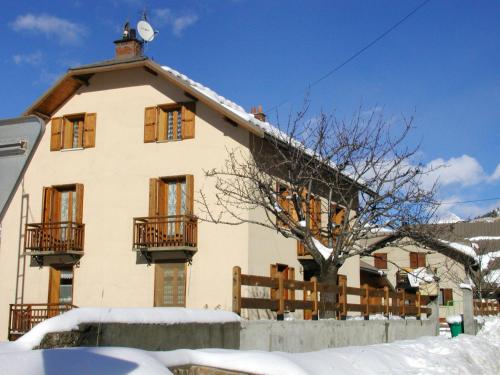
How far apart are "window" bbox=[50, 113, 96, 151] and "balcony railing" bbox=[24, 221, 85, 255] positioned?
294cm

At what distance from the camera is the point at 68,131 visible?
2464cm

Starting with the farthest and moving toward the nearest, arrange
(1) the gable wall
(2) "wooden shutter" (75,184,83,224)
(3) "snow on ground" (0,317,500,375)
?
(2) "wooden shutter" (75,184,83,224), (1) the gable wall, (3) "snow on ground" (0,317,500,375)

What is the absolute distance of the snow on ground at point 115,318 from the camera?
724cm

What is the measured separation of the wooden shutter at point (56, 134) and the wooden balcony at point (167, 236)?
187 inches

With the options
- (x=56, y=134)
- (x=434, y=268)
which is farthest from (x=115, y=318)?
(x=434, y=268)

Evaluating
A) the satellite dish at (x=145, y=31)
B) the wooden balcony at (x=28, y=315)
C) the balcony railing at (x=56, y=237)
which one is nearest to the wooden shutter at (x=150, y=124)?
the satellite dish at (x=145, y=31)

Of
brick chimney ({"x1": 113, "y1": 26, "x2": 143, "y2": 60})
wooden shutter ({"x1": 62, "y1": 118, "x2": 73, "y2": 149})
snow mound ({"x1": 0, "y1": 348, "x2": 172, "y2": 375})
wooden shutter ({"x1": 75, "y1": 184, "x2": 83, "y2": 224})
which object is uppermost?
brick chimney ({"x1": 113, "y1": 26, "x2": 143, "y2": 60})

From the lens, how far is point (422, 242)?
1912cm

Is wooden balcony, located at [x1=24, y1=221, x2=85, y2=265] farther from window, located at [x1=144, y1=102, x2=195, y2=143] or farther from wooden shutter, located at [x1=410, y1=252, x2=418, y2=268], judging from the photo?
wooden shutter, located at [x1=410, y1=252, x2=418, y2=268]

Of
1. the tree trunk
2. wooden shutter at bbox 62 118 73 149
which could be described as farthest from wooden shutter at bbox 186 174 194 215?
the tree trunk

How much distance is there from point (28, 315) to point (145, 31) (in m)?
10.9

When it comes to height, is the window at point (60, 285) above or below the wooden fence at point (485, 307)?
above

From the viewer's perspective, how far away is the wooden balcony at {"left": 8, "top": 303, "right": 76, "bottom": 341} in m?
21.8

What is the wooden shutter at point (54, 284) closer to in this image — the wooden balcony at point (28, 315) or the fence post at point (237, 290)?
the wooden balcony at point (28, 315)
